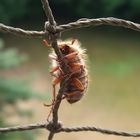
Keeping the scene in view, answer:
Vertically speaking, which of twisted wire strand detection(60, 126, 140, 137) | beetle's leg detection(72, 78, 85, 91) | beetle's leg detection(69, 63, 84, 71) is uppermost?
beetle's leg detection(69, 63, 84, 71)

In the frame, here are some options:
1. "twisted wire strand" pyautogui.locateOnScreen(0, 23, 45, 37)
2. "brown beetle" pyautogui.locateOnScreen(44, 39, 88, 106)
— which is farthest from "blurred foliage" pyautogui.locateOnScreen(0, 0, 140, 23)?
"twisted wire strand" pyautogui.locateOnScreen(0, 23, 45, 37)

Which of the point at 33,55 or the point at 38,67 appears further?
the point at 33,55

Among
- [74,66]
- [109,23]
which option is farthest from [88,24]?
[74,66]

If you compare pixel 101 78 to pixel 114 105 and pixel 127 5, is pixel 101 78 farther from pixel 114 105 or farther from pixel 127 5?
pixel 127 5

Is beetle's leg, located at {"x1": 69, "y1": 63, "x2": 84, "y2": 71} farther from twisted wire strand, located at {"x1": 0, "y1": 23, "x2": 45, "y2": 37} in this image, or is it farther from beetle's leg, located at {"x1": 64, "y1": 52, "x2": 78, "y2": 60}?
twisted wire strand, located at {"x1": 0, "y1": 23, "x2": 45, "y2": 37}

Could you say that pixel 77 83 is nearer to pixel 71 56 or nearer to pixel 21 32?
pixel 71 56

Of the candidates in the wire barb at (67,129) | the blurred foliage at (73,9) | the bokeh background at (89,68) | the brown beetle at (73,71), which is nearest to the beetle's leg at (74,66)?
the brown beetle at (73,71)

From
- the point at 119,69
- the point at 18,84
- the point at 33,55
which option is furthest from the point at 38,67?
the point at 18,84
